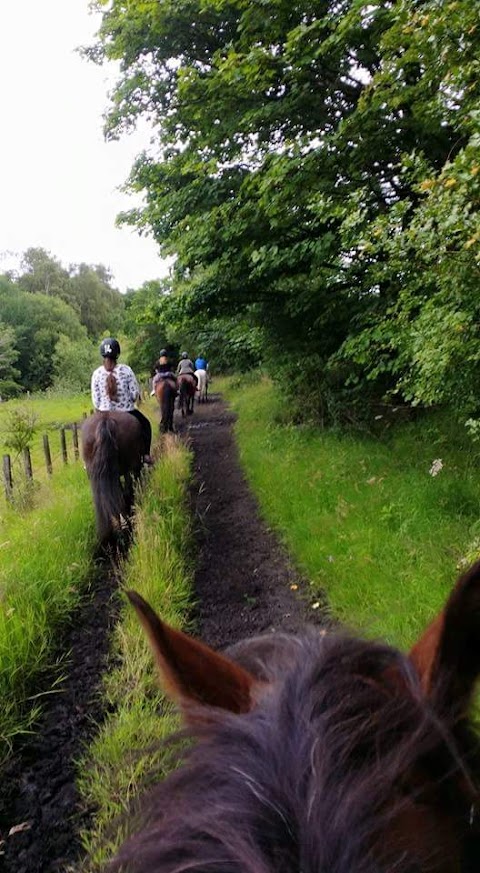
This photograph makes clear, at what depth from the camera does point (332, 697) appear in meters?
0.98

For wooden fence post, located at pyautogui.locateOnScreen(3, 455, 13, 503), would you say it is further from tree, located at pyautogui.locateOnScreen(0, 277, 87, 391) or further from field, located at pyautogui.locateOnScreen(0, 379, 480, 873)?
tree, located at pyautogui.locateOnScreen(0, 277, 87, 391)

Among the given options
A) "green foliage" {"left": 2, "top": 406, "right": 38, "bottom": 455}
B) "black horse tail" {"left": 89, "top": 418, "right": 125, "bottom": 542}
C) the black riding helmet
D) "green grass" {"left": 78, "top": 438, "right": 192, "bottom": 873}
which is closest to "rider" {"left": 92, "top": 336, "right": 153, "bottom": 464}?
the black riding helmet

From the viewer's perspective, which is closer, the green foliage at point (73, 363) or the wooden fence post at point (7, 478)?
the wooden fence post at point (7, 478)

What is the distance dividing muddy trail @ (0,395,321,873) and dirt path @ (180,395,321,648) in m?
0.01

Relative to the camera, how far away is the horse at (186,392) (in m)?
18.3

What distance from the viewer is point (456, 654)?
1066mm

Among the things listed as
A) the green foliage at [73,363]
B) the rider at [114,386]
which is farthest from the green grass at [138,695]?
the green foliage at [73,363]

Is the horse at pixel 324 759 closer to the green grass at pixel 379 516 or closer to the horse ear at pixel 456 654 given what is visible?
the horse ear at pixel 456 654

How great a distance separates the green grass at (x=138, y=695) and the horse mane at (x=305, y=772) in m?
0.25

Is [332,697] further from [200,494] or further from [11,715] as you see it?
[200,494]

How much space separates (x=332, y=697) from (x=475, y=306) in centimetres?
384

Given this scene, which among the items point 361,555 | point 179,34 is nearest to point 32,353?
point 179,34

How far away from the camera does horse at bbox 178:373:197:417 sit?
1830 cm

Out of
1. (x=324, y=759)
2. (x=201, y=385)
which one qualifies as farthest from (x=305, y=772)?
(x=201, y=385)
